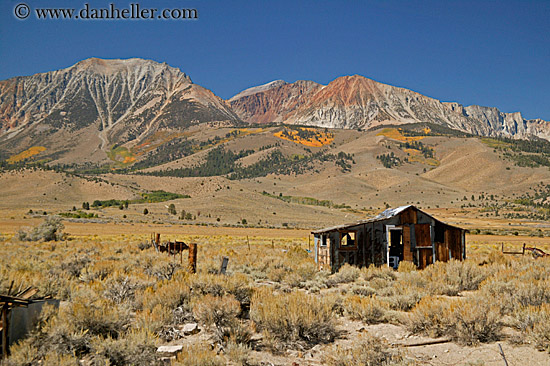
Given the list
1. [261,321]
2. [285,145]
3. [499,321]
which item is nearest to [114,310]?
[261,321]

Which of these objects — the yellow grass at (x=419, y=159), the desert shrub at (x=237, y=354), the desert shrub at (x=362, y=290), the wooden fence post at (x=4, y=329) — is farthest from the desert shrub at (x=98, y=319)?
the yellow grass at (x=419, y=159)

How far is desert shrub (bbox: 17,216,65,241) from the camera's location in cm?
3256

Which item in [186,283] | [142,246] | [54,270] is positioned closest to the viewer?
[186,283]

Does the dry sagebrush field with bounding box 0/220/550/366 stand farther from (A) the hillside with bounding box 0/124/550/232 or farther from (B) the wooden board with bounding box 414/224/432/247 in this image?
(A) the hillside with bounding box 0/124/550/232

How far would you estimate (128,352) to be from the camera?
6.89 metres

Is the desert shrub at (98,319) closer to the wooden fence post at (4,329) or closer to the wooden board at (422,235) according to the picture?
the wooden fence post at (4,329)

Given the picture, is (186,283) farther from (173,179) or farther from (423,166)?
(423,166)

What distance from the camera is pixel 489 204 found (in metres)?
99.6

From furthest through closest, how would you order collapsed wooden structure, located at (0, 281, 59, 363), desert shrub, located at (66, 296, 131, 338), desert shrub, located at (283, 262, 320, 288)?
desert shrub, located at (283, 262, 320, 288) → desert shrub, located at (66, 296, 131, 338) → collapsed wooden structure, located at (0, 281, 59, 363)

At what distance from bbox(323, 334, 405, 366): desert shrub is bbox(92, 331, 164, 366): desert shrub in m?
2.85

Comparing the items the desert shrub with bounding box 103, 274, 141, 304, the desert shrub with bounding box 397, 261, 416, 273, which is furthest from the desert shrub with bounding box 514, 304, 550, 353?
the desert shrub with bounding box 103, 274, 141, 304

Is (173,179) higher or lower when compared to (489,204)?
higher

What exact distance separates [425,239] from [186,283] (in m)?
11.1

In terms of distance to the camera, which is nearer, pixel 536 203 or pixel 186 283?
pixel 186 283
